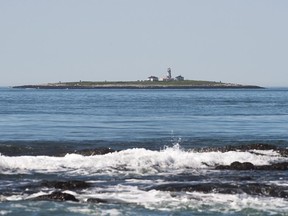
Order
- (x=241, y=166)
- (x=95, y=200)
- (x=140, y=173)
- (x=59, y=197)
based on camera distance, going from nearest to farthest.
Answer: (x=95, y=200) → (x=59, y=197) → (x=140, y=173) → (x=241, y=166)

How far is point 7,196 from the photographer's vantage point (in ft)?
83.5

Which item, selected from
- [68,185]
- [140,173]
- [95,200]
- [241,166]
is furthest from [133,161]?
[95,200]

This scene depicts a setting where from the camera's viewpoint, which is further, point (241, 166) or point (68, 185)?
point (241, 166)

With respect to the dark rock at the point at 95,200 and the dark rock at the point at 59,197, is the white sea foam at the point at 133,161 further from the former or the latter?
the dark rock at the point at 95,200

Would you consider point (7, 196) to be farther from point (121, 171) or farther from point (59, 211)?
point (121, 171)

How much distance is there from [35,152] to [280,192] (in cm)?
2107

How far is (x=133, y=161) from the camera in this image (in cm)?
3647

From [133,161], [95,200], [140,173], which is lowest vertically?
[140,173]

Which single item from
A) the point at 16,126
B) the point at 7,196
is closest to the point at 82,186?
the point at 7,196

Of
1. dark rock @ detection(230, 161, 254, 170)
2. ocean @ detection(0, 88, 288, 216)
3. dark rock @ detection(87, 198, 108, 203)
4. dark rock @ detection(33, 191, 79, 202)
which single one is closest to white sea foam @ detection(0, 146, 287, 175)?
ocean @ detection(0, 88, 288, 216)

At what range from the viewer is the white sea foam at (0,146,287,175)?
113 ft

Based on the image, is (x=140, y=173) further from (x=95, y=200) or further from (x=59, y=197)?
(x=59, y=197)

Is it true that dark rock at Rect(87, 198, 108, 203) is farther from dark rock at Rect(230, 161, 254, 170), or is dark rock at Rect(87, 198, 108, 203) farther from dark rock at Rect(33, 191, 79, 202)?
dark rock at Rect(230, 161, 254, 170)

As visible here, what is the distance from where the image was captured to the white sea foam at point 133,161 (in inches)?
1353
